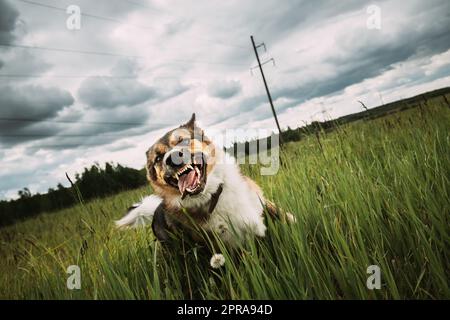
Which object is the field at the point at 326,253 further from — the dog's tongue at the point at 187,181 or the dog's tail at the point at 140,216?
the dog's tongue at the point at 187,181

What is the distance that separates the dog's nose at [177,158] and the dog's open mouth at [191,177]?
0.19 ft

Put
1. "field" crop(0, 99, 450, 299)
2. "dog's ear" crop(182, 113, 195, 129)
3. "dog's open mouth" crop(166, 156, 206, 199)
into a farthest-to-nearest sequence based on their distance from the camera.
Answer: "dog's ear" crop(182, 113, 195, 129), "dog's open mouth" crop(166, 156, 206, 199), "field" crop(0, 99, 450, 299)

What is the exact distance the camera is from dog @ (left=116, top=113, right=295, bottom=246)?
2795 millimetres

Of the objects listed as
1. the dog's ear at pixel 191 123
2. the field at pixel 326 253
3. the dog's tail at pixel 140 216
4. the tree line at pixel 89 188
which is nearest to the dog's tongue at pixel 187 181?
the field at pixel 326 253

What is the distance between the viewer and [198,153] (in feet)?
10.1

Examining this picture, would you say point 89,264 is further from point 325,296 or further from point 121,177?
point 121,177

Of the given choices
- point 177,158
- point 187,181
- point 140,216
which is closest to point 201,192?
point 187,181

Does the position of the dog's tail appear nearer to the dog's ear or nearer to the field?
the field

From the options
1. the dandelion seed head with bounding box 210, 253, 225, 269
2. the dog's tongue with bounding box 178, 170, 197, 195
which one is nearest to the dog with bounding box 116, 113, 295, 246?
the dog's tongue with bounding box 178, 170, 197, 195

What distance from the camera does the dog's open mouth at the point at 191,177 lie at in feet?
9.11

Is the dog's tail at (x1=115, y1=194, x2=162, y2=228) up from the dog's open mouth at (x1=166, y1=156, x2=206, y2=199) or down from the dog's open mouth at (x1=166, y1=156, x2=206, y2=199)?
down
